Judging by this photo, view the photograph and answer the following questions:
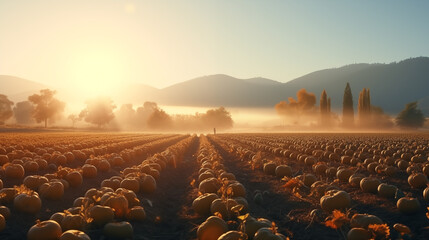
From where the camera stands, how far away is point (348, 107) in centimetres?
8294

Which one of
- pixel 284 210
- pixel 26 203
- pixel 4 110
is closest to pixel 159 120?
pixel 4 110

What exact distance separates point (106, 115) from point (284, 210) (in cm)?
11821

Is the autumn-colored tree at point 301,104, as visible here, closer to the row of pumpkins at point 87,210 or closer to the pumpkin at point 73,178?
the row of pumpkins at point 87,210

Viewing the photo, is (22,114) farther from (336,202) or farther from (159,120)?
(336,202)

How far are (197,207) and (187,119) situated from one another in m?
151

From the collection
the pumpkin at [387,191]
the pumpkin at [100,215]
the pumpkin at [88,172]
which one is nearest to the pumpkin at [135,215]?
the pumpkin at [100,215]

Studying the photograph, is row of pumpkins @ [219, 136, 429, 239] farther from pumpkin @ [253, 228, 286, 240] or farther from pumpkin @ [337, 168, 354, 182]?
pumpkin @ [253, 228, 286, 240]

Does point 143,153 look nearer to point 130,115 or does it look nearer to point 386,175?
point 386,175

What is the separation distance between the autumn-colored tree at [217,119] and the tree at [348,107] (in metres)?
73.2

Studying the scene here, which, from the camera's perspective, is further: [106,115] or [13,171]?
[106,115]

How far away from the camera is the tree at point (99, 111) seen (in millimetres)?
120188

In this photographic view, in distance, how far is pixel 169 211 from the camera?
404 inches

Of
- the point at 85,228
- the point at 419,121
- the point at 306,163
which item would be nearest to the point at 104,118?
the point at 419,121

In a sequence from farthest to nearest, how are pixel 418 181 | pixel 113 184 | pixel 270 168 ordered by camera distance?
pixel 270 168, pixel 418 181, pixel 113 184
